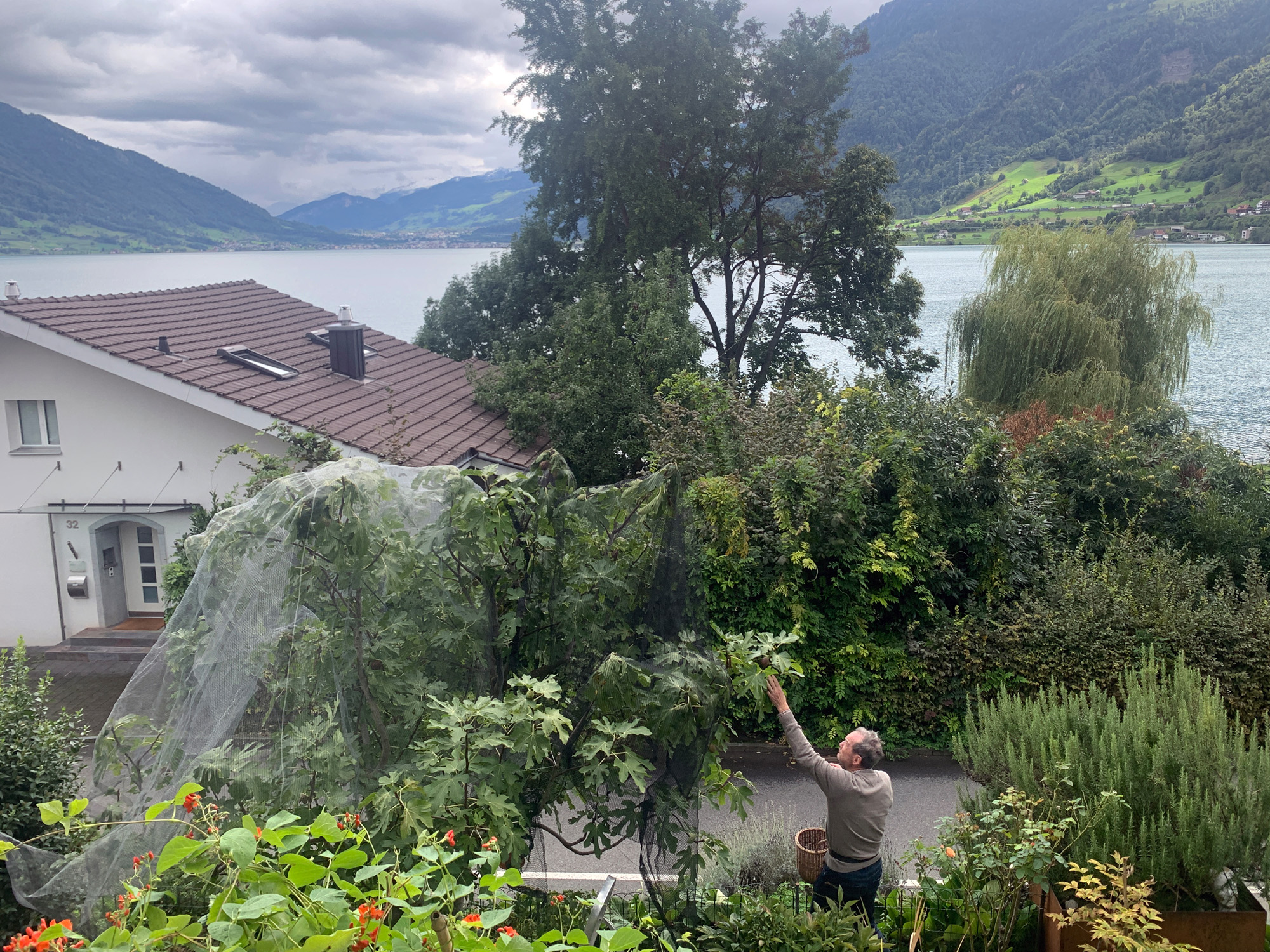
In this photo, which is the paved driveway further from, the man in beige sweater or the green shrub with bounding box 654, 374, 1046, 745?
the man in beige sweater

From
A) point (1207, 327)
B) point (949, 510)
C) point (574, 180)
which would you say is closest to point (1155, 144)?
point (1207, 327)

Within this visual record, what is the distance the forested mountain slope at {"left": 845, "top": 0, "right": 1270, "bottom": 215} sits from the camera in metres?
83.6

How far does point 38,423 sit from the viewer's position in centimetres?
1334

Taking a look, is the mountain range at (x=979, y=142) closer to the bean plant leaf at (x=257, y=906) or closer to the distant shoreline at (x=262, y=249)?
the distant shoreline at (x=262, y=249)

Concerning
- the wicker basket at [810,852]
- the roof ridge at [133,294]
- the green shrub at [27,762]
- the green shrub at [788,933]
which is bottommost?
the wicker basket at [810,852]

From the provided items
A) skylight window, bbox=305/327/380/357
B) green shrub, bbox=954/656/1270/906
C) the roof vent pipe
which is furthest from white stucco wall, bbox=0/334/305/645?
green shrub, bbox=954/656/1270/906

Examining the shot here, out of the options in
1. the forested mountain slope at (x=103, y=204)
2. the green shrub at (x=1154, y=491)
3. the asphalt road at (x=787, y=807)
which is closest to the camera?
the asphalt road at (x=787, y=807)

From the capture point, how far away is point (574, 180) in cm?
2614

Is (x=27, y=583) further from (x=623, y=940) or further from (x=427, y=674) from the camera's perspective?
(x=623, y=940)

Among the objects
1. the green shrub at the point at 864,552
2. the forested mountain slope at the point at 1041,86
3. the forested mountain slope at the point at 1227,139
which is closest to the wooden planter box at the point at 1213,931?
the green shrub at the point at 864,552

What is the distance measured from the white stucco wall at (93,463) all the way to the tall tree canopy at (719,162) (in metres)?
14.1

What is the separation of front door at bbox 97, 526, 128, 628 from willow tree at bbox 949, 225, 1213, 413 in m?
20.0

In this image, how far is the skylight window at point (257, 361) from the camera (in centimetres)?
1409

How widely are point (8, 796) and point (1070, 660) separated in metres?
9.40
